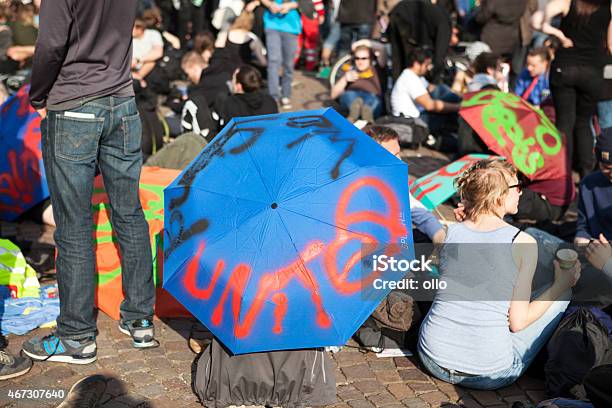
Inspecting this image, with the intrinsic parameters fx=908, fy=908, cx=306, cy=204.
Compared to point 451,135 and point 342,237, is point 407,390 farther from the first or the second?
point 451,135

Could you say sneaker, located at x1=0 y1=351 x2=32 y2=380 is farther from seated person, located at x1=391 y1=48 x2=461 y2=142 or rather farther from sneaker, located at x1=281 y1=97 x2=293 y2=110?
sneaker, located at x1=281 y1=97 x2=293 y2=110

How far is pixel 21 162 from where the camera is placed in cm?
712

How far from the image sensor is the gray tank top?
4.68 meters

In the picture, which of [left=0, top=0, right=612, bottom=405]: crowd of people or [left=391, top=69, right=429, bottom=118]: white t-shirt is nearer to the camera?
[left=0, top=0, right=612, bottom=405]: crowd of people

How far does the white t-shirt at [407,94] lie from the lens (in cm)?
958

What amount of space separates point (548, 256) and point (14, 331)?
3246 millimetres

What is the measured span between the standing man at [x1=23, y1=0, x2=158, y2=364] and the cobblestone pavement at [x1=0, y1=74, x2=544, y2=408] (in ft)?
0.54

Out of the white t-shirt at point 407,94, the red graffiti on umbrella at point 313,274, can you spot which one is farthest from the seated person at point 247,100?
the red graffiti on umbrella at point 313,274

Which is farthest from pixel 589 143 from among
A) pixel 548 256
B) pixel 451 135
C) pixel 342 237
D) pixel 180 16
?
pixel 180 16

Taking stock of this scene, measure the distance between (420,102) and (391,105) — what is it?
0.37 meters

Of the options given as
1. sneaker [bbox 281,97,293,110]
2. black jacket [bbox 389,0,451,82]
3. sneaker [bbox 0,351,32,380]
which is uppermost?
black jacket [bbox 389,0,451,82]

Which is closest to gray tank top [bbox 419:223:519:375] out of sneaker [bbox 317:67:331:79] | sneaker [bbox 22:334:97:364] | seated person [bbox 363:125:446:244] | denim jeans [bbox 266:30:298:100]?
seated person [bbox 363:125:446:244]

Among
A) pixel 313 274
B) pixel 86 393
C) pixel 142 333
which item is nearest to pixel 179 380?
pixel 142 333

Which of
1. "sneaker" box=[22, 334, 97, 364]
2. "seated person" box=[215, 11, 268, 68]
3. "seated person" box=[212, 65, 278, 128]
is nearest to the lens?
"sneaker" box=[22, 334, 97, 364]
